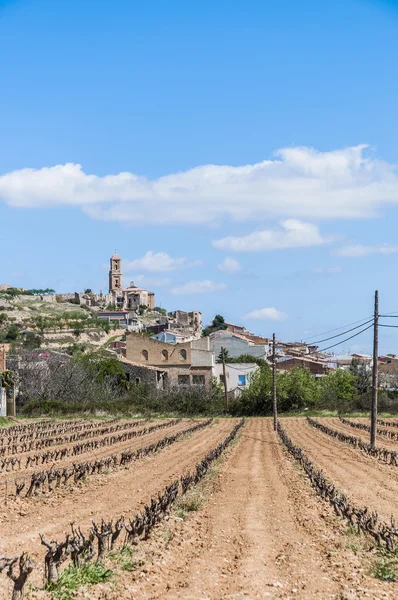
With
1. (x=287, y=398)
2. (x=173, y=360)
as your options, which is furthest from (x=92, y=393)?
(x=287, y=398)

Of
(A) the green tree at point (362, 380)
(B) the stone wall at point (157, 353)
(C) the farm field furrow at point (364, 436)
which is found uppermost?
(B) the stone wall at point (157, 353)

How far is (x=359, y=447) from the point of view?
33125 millimetres

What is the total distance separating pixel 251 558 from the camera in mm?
11594

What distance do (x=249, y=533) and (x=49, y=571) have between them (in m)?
4.93

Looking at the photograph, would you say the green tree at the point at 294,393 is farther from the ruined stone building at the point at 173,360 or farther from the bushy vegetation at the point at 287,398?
the ruined stone building at the point at 173,360

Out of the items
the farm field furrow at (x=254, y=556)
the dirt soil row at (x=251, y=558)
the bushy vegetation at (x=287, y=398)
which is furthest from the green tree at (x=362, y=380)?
the dirt soil row at (x=251, y=558)

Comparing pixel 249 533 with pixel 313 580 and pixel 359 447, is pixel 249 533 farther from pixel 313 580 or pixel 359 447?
pixel 359 447

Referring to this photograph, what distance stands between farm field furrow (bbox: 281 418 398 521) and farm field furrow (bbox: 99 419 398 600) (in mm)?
1290

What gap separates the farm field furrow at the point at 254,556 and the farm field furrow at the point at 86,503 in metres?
1.84

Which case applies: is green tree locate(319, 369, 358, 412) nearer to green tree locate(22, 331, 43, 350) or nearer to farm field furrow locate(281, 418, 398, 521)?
farm field furrow locate(281, 418, 398, 521)

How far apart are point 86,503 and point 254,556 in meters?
6.12

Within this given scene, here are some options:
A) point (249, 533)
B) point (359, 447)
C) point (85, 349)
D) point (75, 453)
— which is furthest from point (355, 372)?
point (249, 533)

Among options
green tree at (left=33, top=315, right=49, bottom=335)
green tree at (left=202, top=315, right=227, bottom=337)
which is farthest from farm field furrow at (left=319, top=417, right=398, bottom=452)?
green tree at (left=202, top=315, right=227, bottom=337)

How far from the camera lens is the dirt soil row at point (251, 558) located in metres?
9.80
